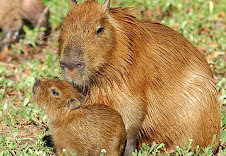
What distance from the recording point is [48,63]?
23.6 feet

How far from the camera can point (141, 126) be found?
15.3 feet

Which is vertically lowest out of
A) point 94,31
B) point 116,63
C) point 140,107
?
point 140,107

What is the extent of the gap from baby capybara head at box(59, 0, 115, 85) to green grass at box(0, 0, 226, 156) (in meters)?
0.89

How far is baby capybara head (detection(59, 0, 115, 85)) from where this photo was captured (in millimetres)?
4230

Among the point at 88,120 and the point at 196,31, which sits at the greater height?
the point at 88,120

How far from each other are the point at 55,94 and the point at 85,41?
544 millimetres

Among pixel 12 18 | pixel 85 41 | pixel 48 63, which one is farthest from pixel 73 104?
pixel 12 18

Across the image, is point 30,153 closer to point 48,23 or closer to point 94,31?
point 94,31

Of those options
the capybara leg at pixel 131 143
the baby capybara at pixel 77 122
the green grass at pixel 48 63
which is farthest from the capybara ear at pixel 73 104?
the green grass at pixel 48 63

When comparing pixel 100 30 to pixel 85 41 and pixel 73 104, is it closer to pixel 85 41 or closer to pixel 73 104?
pixel 85 41

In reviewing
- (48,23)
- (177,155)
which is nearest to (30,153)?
(177,155)

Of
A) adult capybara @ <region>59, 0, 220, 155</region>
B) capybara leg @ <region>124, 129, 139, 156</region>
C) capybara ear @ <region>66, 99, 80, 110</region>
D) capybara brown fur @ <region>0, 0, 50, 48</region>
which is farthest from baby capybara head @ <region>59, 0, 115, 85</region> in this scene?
capybara brown fur @ <region>0, 0, 50, 48</region>

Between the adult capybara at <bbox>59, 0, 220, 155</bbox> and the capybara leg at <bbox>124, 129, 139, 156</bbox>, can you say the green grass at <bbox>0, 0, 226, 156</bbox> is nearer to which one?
the capybara leg at <bbox>124, 129, 139, 156</bbox>

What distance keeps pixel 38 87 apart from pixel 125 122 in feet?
2.65
